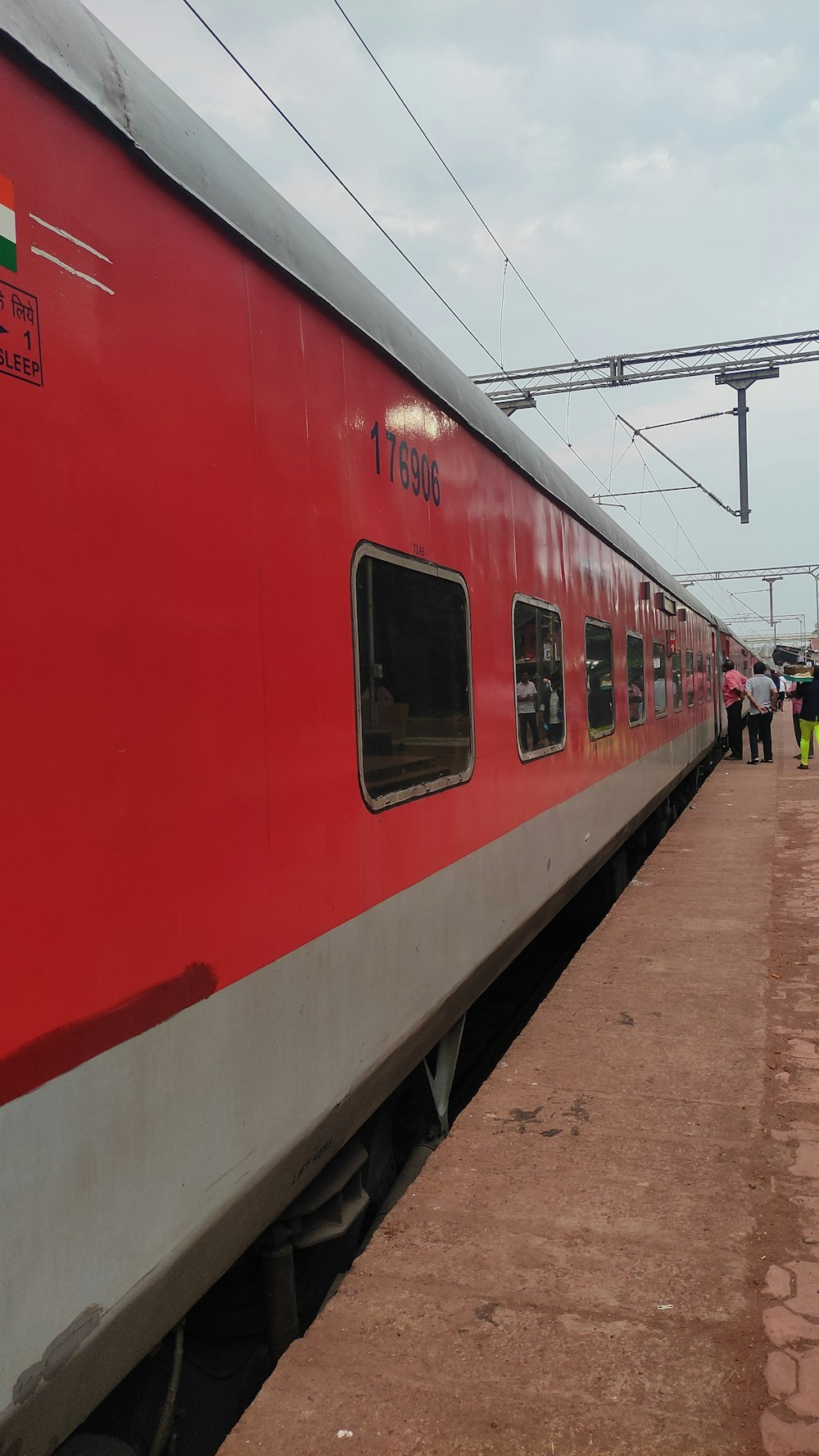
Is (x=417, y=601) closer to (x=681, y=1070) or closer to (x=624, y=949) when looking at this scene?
(x=681, y=1070)

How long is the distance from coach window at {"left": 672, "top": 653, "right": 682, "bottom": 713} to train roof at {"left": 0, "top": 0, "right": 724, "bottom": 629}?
8.60 meters

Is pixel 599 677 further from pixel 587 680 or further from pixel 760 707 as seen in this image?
pixel 760 707

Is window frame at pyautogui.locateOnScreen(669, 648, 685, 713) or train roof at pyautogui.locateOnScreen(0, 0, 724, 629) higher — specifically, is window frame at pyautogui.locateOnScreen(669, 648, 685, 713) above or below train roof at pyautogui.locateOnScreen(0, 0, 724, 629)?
below

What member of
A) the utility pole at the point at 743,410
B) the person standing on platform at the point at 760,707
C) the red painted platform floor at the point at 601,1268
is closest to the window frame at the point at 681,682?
the person standing on platform at the point at 760,707

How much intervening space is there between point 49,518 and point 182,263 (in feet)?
2.31

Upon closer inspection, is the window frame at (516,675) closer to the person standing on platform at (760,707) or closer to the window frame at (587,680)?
the window frame at (587,680)

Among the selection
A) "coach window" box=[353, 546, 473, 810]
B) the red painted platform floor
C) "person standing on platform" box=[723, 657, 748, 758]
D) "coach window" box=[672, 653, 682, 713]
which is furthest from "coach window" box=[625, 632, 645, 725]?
"person standing on platform" box=[723, 657, 748, 758]

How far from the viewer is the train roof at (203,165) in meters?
1.68

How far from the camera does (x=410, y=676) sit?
3178 mm

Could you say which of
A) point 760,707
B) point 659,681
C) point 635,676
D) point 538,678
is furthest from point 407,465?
point 760,707

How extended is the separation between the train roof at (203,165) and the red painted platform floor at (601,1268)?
2.41 meters

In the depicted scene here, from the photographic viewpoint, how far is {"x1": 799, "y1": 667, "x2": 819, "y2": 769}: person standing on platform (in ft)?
47.9

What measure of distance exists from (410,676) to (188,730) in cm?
132

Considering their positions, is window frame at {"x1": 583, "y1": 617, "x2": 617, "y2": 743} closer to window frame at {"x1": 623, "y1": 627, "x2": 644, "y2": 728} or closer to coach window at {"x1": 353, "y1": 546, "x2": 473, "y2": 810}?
window frame at {"x1": 623, "y1": 627, "x2": 644, "y2": 728}
